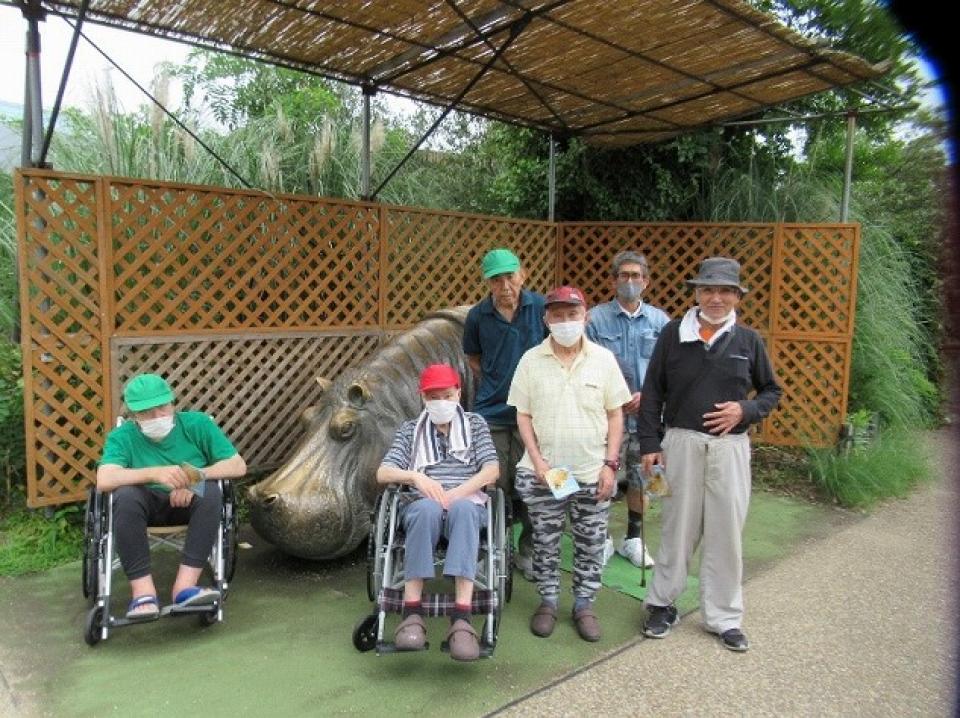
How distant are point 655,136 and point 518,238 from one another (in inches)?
61.8

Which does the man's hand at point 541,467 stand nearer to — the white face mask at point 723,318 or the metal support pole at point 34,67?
the white face mask at point 723,318

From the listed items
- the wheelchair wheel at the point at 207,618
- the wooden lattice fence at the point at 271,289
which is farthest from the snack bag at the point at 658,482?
the wooden lattice fence at the point at 271,289

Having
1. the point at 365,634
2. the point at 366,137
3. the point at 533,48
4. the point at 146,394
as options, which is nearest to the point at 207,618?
the point at 365,634

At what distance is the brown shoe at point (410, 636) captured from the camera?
8.77 feet

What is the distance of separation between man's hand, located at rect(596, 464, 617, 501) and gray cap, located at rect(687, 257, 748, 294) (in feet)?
2.81

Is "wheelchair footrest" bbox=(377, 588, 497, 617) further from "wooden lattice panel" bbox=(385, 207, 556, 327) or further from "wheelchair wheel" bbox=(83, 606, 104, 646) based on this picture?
"wooden lattice panel" bbox=(385, 207, 556, 327)

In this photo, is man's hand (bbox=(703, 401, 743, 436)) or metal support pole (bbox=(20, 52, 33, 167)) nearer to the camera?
man's hand (bbox=(703, 401, 743, 436))

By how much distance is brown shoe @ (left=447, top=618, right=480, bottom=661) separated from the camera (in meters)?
2.66

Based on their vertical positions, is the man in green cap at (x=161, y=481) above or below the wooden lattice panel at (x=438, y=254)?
below

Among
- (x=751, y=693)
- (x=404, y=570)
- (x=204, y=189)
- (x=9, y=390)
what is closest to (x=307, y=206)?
(x=204, y=189)

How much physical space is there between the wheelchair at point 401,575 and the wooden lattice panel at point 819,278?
3.97m

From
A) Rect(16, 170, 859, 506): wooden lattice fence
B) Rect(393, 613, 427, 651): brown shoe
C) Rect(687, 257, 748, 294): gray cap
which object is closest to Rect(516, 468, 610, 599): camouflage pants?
Rect(393, 613, 427, 651): brown shoe

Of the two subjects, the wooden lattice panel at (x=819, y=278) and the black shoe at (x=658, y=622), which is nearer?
the black shoe at (x=658, y=622)

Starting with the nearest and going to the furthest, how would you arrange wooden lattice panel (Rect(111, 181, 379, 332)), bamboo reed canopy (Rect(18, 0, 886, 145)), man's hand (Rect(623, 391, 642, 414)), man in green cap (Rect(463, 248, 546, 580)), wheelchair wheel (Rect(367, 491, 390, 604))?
1. wheelchair wheel (Rect(367, 491, 390, 604))
2. man in green cap (Rect(463, 248, 546, 580))
3. man's hand (Rect(623, 391, 642, 414))
4. bamboo reed canopy (Rect(18, 0, 886, 145))
5. wooden lattice panel (Rect(111, 181, 379, 332))
